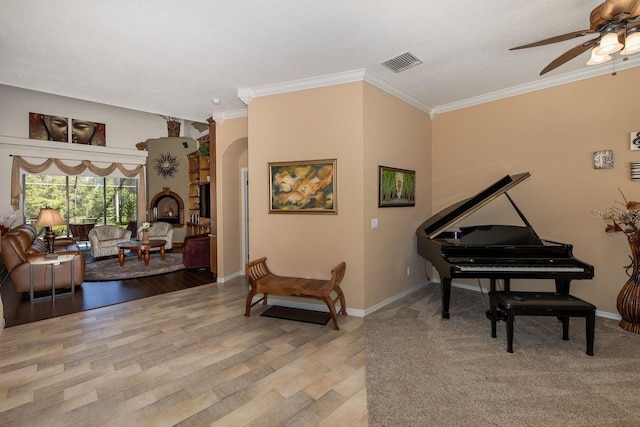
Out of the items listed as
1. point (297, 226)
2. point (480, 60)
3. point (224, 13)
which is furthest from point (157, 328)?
point (480, 60)

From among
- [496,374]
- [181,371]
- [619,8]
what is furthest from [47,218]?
[619,8]

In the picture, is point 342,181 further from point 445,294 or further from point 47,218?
point 47,218

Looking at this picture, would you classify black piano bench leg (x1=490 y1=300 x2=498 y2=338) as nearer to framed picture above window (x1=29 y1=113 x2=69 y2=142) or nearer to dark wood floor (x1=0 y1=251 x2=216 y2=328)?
dark wood floor (x1=0 y1=251 x2=216 y2=328)

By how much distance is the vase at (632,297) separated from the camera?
125 inches

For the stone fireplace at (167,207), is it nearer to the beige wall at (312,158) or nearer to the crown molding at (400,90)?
the beige wall at (312,158)

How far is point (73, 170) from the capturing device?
27.5 feet

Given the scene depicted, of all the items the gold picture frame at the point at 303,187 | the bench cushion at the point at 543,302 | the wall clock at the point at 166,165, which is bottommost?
the bench cushion at the point at 543,302

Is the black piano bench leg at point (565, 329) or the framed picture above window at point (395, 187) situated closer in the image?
the black piano bench leg at point (565, 329)

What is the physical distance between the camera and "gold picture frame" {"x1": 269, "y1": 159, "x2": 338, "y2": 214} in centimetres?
382

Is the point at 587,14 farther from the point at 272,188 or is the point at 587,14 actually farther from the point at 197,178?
the point at 197,178

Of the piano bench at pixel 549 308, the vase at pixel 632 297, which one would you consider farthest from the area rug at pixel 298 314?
the vase at pixel 632 297

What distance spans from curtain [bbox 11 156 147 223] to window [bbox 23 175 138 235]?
278mm

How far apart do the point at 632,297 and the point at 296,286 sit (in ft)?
11.7

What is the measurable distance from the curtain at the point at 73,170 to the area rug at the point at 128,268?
103 inches
